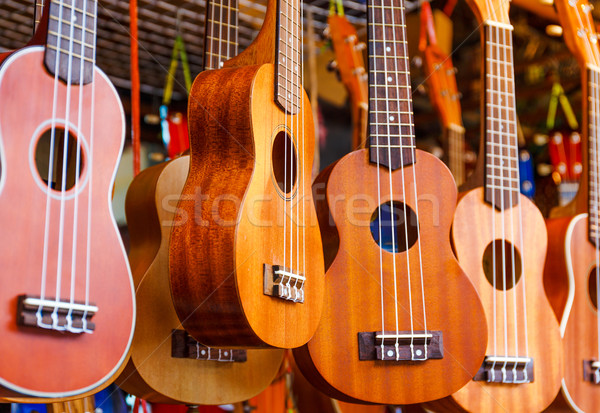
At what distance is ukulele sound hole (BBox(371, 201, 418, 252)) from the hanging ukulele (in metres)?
0.44

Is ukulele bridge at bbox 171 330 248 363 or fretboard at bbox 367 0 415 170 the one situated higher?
fretboard at bbox 367 0 415 170

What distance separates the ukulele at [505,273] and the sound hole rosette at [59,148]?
1.01m

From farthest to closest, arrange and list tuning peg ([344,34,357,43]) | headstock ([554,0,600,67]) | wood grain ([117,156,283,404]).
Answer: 1. tuning peg ([344,34,357,43])
2. headstock ([554,0,600,67])
3. wood grain ([117,156,283,404])

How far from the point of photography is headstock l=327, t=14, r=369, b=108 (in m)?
2.80

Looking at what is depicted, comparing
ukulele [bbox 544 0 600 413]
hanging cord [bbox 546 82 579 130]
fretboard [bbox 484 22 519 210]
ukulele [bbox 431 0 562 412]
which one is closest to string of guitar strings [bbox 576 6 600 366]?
ukulele [bbox 544 0 600 413]

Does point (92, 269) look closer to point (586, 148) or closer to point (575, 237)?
point (575, 237)

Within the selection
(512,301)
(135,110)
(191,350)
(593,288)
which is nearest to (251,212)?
(191,350)

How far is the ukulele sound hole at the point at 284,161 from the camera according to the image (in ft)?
5.63

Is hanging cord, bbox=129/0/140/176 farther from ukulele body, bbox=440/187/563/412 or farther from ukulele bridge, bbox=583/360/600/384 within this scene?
ukulele bridge, bbox=583/360/600/384

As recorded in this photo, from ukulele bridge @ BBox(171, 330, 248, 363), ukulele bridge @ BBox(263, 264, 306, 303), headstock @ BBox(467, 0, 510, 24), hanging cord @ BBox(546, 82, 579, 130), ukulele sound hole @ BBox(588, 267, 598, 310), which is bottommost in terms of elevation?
ukulele bridge @ BBox(171, 330, 248, 363)

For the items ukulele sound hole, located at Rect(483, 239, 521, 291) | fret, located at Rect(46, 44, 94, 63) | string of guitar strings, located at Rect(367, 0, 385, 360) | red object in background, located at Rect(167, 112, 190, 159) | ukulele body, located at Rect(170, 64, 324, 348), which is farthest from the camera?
red object in background, located at Rect(167, 112, 190, 159)

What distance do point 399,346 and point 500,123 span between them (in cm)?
82

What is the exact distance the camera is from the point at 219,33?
6.84ft

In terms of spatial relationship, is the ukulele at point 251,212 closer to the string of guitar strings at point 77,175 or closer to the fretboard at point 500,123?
the string of guitar strings at point 77,175
